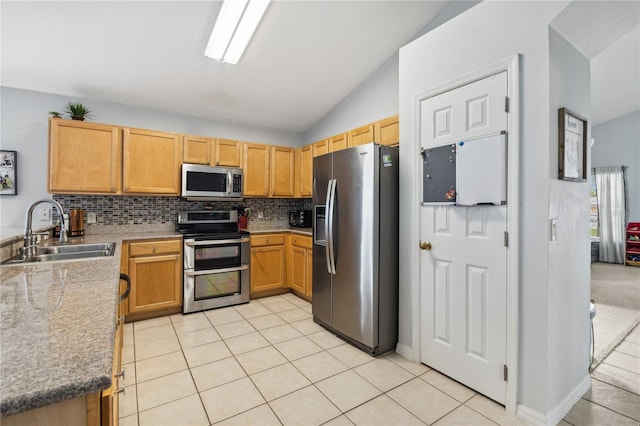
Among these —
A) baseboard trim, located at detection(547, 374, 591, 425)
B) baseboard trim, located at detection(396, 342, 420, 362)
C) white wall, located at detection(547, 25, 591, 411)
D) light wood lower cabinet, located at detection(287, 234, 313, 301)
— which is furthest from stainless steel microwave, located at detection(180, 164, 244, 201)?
baseboard trim, located at detection(547, 374, 591, 425)

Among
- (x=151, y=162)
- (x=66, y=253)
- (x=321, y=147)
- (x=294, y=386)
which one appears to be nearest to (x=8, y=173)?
(x=151, y=162)

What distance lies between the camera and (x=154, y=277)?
3.32 m

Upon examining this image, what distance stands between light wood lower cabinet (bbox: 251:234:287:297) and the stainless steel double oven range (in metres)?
0.13

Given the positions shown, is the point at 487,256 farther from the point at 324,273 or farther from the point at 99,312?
the point at 99,312

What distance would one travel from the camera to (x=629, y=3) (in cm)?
166

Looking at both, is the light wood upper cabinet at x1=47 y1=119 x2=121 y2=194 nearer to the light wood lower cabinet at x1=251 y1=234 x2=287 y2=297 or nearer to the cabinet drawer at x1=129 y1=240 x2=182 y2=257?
the cabinet drawer at x1=129 y1=240 x2=182 y2=257

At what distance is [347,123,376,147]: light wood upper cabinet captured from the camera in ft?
11.3

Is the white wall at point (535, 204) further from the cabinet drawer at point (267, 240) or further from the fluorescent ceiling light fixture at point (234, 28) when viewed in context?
the cabinet drawer at point (267, 240)

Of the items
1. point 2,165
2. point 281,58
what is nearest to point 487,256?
point 281,58

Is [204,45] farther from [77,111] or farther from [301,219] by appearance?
[301,219]

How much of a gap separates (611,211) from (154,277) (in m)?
9.07

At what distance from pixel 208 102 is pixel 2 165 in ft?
7.04

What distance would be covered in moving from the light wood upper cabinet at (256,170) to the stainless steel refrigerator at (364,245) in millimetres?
1608

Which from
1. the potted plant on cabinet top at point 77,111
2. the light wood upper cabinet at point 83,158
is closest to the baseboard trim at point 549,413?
the light wood upper cabinet at point 83,158
